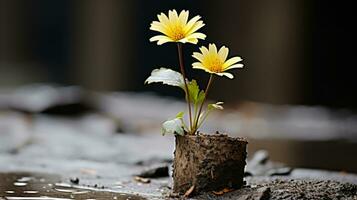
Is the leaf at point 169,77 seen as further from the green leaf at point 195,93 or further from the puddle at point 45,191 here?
the puddle at point 45,191

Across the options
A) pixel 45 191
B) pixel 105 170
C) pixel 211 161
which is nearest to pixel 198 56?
pixel 211 161

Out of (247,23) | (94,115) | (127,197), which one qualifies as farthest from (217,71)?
(247,23)

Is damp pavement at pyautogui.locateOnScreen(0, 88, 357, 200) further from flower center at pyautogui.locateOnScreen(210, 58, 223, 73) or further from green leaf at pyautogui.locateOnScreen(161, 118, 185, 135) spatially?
flower center at pyautogui.locateOnScreen(210, 58, 223, 73)

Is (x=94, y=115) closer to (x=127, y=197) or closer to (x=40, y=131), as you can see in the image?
(x=40, y=131)

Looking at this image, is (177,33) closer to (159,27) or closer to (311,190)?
(159,27)

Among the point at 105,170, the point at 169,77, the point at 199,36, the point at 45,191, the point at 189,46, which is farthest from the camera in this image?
the point at 189,46

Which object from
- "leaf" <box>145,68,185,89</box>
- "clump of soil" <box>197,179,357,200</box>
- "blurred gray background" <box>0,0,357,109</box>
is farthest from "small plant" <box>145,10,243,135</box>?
"blurred gray background" <box>0,0,357,109</box>

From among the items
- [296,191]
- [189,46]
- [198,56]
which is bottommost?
[296,191]
